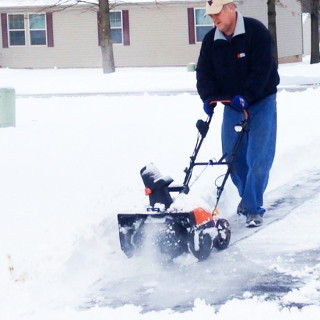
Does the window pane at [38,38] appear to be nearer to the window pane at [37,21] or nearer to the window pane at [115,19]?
the window pane at [37,21]

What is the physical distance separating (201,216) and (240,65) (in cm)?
167

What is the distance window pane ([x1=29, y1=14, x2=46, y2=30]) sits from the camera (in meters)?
41.9

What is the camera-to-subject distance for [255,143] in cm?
808

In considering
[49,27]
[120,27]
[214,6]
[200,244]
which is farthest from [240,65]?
[49,27]

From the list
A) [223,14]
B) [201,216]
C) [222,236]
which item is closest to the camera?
[201,216]

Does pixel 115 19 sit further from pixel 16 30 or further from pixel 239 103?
pixel 239 103

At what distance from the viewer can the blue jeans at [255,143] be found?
8.07 meters

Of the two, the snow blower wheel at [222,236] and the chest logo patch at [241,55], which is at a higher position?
the chest logo patch at [241,55]

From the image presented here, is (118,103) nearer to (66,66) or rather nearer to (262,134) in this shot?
(262,134)

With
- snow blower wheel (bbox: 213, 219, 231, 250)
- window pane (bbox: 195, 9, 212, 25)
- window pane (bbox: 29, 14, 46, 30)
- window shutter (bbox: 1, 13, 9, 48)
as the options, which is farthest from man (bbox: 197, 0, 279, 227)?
window shutter (bbox: 1, 13, 9, 48)

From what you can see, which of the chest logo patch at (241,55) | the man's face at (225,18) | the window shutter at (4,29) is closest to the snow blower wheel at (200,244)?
the chest logo patch at (241,55)

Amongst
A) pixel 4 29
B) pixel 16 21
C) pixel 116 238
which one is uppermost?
pixel 16 21

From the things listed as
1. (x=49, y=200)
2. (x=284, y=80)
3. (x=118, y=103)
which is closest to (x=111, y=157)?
(x=49, y=200)

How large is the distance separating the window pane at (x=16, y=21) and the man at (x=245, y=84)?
115 feet
